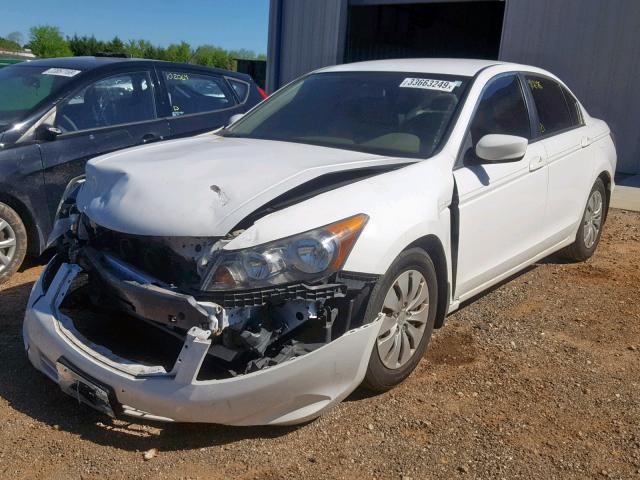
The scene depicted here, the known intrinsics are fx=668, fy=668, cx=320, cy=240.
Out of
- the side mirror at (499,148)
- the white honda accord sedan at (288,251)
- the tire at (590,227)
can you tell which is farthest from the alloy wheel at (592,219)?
the side mirror at (499,148)

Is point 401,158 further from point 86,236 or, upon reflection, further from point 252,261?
point 86,236

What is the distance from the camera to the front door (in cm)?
384

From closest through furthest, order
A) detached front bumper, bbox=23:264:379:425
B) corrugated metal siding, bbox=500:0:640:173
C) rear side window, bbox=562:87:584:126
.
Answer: detached front bumper, bbox=23:264:379:425 → rear side window, bbox=562:87:584:126 → corrugated metal siding, bbox=500:0:640:173

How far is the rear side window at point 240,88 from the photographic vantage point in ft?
22.3

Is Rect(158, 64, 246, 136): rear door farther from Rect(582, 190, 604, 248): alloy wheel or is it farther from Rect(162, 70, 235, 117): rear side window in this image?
Rect(582, 190, 604, 248): alloy wheel

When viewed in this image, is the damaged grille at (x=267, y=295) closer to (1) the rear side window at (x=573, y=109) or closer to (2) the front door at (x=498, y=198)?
(2) the front door at (x=498, y=198)

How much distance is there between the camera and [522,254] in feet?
15.0

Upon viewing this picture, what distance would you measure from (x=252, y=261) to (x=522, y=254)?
2.39 meters

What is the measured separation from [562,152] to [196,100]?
3.36m

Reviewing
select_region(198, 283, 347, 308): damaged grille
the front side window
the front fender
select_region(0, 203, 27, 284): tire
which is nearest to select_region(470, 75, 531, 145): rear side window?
the front fender

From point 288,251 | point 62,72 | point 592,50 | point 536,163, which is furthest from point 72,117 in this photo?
point 592,50

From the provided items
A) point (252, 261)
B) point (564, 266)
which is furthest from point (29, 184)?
point (564, 266)

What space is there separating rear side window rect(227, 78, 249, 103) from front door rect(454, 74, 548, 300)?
9.99ft

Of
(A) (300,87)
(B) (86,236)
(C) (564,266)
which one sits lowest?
(C) (564,266)
